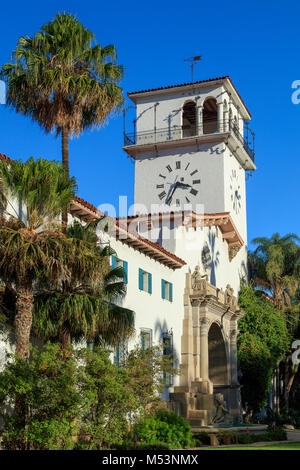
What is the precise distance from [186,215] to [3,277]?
18658 mm

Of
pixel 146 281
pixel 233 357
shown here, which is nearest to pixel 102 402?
pixel 146 281

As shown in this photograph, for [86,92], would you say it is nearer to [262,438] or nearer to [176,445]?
[176,445]

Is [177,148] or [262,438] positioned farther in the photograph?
[177,148]

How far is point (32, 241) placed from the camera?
18062mm

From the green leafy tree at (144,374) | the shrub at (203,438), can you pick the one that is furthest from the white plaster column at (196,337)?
the green leafy tree at (144,374)

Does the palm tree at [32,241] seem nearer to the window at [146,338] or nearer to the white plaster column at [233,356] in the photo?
the window at [146,338]

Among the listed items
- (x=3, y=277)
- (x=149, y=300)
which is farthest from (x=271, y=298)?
(x=3, y=277)

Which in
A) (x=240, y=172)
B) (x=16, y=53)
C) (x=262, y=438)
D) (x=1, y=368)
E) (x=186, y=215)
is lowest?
(x=262, y=438)

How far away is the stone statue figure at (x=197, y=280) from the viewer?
36.1 metres

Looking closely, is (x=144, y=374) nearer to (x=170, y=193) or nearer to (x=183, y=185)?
(x=170, y=193)

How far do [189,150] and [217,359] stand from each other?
611 inches

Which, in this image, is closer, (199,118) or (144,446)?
(144,446)

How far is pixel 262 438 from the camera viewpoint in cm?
3212

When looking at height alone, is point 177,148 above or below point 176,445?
above
